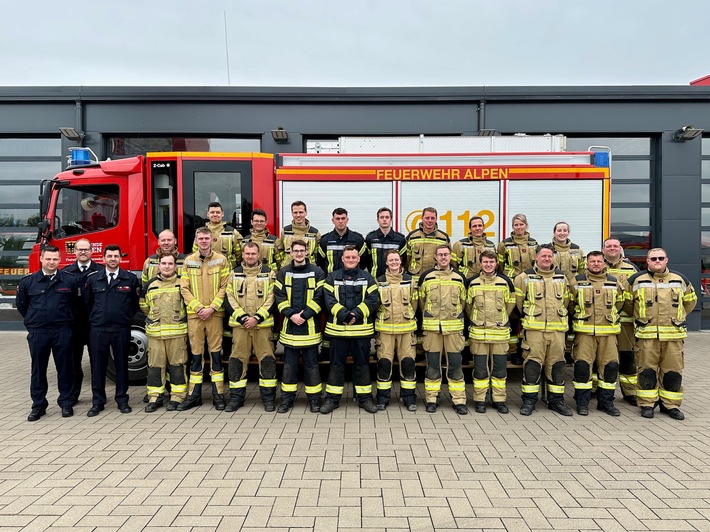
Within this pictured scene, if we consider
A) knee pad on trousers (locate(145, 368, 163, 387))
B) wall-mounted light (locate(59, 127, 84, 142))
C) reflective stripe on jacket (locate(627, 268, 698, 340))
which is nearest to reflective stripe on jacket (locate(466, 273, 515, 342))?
reflective stripe on jacket (locate(627, 268, 698, 340))

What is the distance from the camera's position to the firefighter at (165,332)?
490 cm

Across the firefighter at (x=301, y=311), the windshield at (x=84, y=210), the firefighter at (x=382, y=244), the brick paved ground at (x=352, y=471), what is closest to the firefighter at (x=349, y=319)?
the firefighter at (x=301, y=311)

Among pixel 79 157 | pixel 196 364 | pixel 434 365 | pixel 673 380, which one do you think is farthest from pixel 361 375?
pixel 79 157

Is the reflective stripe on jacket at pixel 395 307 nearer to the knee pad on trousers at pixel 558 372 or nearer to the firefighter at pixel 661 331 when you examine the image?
the knee pad on trousers at pixel 558 372

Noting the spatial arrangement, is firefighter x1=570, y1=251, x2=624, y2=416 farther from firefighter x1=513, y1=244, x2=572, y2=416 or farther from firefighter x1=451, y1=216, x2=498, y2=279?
firefighter x1=451, y1=216, x2=498, y2=279

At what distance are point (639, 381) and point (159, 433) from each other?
5.00 meters

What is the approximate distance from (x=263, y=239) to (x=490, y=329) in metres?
2.88

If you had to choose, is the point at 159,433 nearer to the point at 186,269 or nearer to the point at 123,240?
the point at 186,269

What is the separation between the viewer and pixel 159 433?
4320 mm

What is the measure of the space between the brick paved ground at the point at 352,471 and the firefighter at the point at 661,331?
0.25m

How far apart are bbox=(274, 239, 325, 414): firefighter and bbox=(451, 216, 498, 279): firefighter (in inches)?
73.0

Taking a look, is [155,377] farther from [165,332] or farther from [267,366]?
[267,366]

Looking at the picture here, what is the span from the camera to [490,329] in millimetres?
4859

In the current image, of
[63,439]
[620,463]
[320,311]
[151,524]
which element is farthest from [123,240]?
[620,463]
